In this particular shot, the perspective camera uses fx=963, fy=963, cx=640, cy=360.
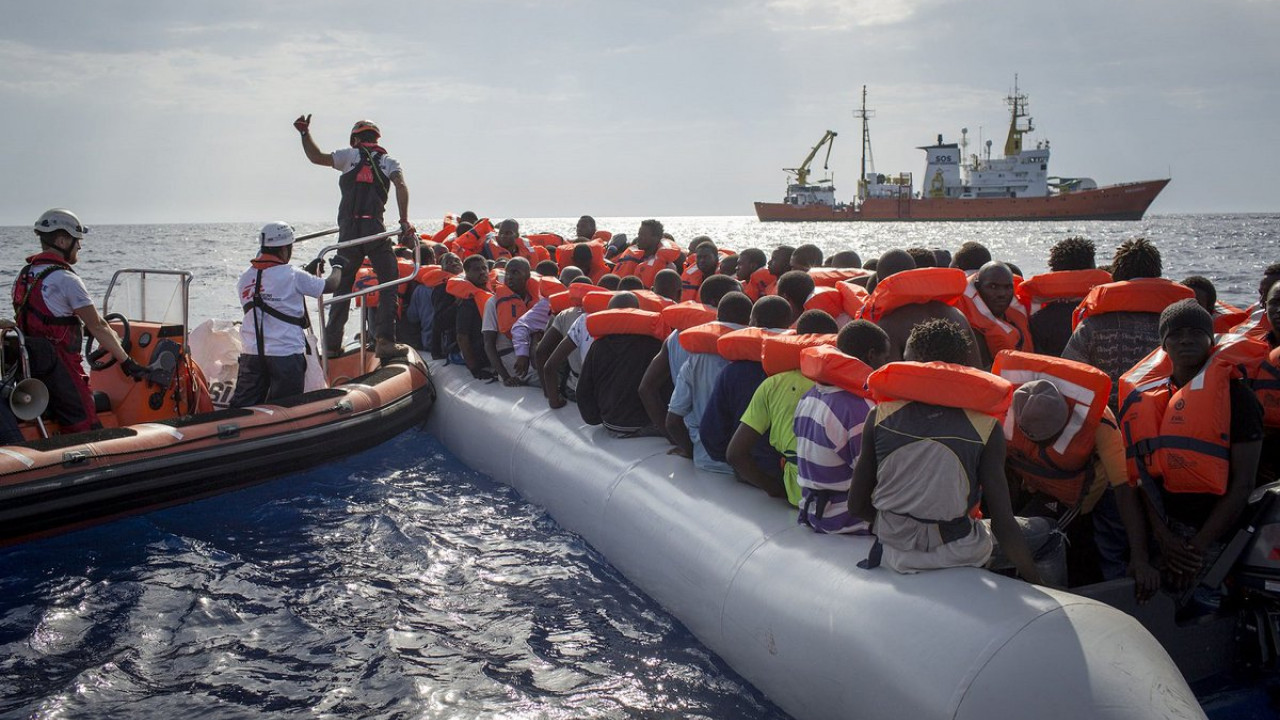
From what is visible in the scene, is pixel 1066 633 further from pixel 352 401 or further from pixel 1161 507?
pixel 352 401

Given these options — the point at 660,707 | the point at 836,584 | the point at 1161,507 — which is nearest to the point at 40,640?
the point at 660,707

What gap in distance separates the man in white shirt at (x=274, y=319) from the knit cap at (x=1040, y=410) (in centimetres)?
434

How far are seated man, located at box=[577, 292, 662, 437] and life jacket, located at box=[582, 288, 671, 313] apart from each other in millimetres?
342

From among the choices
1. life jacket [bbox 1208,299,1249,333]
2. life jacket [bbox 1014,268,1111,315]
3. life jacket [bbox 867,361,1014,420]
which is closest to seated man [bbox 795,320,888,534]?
life jacket [bbox 867,361,1014,420]

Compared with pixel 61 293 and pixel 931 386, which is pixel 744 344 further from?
pixel 61 293

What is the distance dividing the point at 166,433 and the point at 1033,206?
68.9 meters

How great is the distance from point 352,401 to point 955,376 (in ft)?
16.0

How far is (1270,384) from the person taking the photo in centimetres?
380

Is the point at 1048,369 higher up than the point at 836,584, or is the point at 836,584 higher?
the point at 1048,369

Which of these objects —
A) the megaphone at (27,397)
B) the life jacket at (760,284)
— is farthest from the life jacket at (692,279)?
the megaphone at (27,397)

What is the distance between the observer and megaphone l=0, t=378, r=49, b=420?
18.0ft

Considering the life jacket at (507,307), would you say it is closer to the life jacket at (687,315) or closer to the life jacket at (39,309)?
the life jacket at (687,315)

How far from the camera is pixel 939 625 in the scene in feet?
9.79

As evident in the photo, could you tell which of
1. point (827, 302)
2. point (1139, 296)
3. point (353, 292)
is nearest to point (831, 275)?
point (827, 302)
